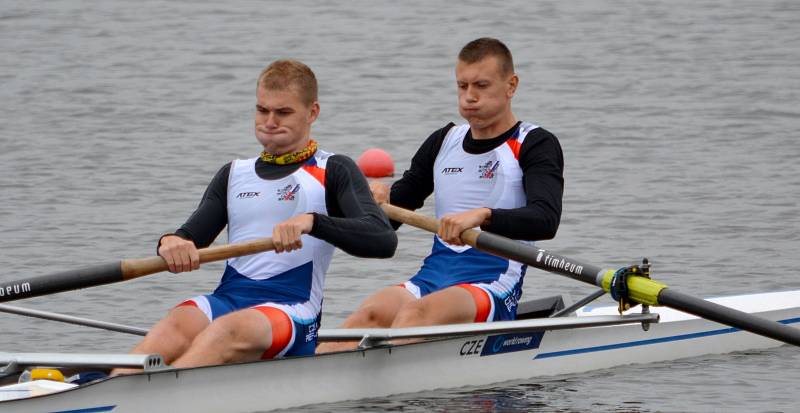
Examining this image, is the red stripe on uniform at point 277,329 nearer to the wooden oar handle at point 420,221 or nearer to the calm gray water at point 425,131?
the calm gray water at point 425,131

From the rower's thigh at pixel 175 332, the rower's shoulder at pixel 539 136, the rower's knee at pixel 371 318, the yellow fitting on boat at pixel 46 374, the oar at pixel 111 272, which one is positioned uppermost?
the rower's shoulder at pixel 539 136

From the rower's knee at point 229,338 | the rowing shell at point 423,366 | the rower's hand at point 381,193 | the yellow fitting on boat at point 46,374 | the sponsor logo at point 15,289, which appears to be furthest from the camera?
the rower's hand at point 381,193

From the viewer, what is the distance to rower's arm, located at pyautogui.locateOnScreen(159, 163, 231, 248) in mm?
7332

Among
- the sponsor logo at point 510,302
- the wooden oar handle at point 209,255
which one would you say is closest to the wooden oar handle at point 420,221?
the sponsor logo at point 510,302

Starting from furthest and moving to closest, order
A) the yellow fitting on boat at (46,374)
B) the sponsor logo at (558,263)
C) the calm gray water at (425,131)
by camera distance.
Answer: the calm gray water at (425,131) → the sponsor logo at (558,263) → the yellow fitting on boat at (46,374)

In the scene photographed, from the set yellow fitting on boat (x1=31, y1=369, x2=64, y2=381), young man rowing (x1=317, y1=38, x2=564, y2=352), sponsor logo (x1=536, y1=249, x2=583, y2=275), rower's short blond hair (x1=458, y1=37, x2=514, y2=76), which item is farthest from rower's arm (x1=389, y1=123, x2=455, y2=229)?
yellow fitting on boat (x1=31, y1=369, x2=64, y2=381)

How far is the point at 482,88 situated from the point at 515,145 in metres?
0.35

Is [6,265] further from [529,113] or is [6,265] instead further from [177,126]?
[529,113]

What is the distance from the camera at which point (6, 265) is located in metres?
12.1

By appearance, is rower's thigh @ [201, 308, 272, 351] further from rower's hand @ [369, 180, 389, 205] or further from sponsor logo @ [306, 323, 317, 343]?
rower's hand @ [369, 180, 389, 205]

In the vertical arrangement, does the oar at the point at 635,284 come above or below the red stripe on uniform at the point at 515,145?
below

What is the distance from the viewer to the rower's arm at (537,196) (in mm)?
7918

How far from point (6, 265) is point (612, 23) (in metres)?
16.6

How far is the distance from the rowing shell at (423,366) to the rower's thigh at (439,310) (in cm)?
11
